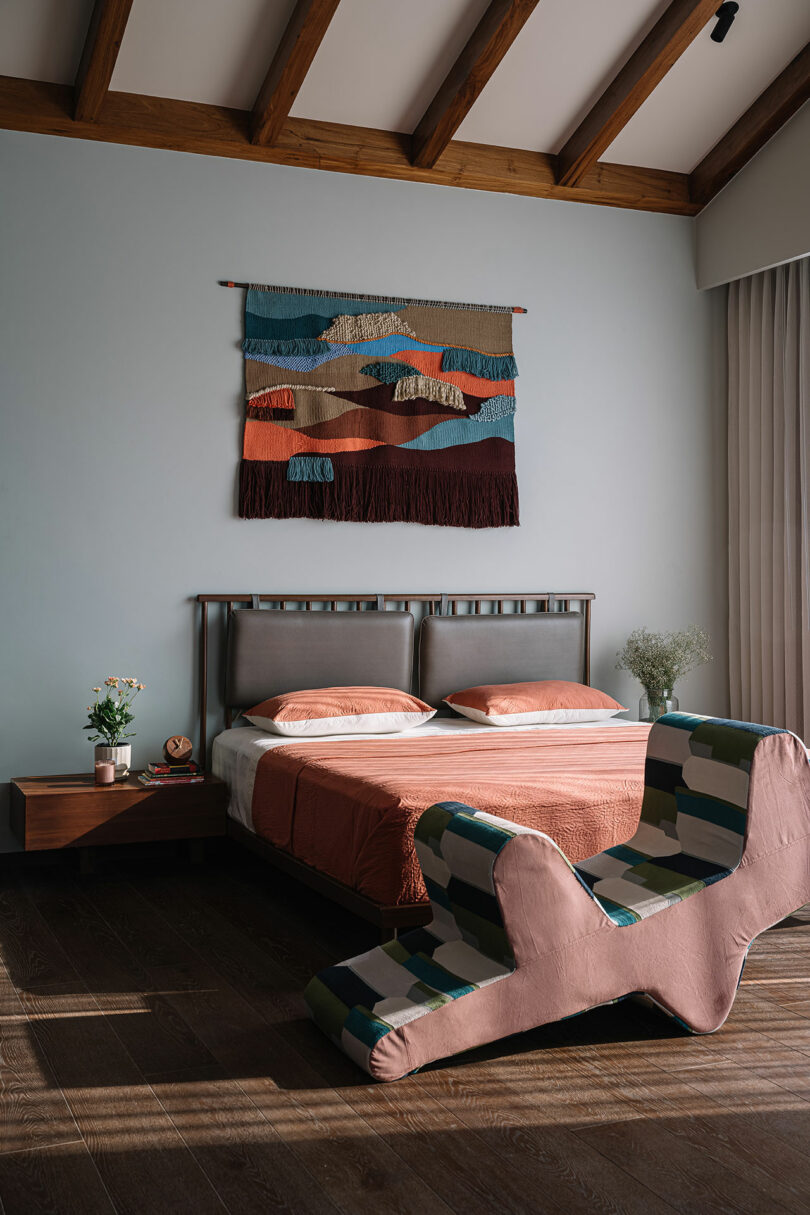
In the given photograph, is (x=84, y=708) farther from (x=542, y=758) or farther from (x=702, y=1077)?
(x=702, y=1077)

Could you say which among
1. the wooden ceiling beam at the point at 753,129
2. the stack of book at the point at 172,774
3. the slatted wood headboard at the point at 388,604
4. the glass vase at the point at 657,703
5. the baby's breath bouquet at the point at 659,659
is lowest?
the stack of book at the point at 172,774

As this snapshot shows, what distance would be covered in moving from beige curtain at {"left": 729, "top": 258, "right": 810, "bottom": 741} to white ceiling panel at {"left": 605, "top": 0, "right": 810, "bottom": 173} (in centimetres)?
75

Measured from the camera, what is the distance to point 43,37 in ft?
13.8

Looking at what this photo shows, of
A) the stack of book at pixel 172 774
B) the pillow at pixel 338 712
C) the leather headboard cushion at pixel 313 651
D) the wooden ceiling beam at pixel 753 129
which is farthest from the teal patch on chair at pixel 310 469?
the wooden ceiling beam at pixel 753 129

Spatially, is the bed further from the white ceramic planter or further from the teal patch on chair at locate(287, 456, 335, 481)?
the teal patch on chair at locate(287, 456, 335, 481)

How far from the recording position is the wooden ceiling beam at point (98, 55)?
4.00m

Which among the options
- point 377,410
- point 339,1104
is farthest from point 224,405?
point 339,1104

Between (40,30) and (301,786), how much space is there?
304 centimetres

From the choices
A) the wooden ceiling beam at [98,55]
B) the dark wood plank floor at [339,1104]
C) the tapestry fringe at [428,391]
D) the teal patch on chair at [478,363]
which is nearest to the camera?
the dark wood plank floor at [339,1104]

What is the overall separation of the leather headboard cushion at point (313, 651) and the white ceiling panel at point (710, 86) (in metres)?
2.65

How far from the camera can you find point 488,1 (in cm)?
445

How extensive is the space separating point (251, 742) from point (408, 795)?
1.35 metres

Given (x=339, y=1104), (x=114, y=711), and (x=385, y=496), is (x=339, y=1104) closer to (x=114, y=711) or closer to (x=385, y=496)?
(x=114, y=711)

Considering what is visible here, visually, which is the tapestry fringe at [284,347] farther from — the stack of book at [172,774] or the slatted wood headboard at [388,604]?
the stack of book at [172,774]
